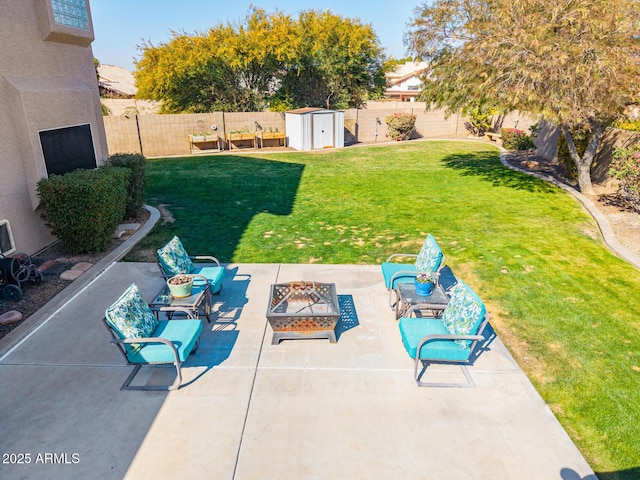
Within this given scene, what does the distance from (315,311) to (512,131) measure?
2029cm

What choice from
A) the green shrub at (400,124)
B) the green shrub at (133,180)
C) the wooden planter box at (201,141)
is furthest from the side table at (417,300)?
the green shrub at (400,124)

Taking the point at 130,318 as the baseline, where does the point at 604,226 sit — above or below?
below

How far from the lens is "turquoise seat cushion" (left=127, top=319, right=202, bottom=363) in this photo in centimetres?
541

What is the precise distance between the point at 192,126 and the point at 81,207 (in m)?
16.5

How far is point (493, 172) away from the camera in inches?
703

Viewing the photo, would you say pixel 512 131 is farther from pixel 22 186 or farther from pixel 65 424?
pixel 65 424

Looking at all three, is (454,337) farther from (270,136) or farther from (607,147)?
(270,136)

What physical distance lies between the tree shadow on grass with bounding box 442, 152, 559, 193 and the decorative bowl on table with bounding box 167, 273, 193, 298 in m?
12.9

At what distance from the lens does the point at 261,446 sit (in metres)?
4.58

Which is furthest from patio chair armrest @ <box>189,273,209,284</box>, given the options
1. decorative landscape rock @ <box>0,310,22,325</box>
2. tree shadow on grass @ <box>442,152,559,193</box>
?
tree shadow on grass @ <box>442,152,559,193</box>

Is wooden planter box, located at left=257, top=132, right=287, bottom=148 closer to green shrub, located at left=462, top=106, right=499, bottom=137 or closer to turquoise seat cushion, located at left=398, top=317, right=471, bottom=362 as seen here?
green shrub, located at left=462, top=106, right=499, bottom=137

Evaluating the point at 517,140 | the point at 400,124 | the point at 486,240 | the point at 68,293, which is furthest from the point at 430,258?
the point at 400,124

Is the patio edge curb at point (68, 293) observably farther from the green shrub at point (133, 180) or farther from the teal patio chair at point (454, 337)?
the teal patio chair at point (454, 337)

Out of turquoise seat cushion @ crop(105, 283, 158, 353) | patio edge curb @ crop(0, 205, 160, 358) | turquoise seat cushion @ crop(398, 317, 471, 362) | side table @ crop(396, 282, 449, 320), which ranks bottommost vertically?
patio edge curb @ crop(0, 205, 160, 358)
